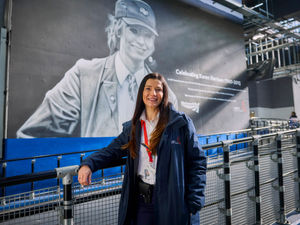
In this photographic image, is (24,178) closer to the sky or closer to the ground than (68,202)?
closer to the sky

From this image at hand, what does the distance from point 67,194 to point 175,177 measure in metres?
0.63

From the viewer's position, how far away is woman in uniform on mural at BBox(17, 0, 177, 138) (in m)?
5.54

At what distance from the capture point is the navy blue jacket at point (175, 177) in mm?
1331

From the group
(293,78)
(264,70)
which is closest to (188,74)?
(264,70)

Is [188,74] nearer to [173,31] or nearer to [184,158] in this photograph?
[173,31]

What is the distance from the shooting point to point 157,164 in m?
1.40

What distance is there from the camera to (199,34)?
30.1ft

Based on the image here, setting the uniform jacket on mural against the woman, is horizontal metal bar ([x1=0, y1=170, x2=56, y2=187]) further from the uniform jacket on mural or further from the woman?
the uniform jacket on mural

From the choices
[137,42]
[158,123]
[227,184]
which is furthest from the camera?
[137,42]

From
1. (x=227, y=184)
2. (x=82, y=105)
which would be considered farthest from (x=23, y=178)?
(x=82, y=105)

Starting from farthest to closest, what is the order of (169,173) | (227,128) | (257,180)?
(227,128) → (257,180) → (169,173)

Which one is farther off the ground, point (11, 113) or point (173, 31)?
point (173, 31)

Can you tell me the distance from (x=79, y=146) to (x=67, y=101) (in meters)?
→ 1.19

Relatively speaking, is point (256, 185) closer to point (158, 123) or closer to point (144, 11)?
point (158, 123)
